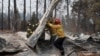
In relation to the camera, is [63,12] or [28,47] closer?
[28,47]

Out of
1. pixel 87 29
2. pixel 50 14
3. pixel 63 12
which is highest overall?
pixel 50 14

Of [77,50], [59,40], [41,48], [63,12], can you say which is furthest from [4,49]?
[63,12]

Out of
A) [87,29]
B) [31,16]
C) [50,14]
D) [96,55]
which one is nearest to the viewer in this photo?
[96,55]

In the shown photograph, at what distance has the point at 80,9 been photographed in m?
35.5

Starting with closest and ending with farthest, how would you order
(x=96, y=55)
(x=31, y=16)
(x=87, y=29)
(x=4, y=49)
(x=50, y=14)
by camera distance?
(x=96, y=55) → (x=4, y=49) → (x=50, y=14) → (x=31, y=16) → (x=87, y=29)

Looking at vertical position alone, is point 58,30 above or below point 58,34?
above

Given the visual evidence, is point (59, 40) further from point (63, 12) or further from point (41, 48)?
point (63, 12)

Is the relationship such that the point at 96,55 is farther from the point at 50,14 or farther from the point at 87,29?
the point at 87,29

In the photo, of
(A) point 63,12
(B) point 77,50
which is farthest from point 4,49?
(A) point 63,12

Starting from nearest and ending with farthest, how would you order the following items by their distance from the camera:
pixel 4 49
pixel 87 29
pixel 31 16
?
pixel 4 49 → pixel 31 16 → pixel 87 29

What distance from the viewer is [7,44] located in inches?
444

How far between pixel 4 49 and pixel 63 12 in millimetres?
23543

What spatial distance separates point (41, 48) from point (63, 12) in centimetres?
2290

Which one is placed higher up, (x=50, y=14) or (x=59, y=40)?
(x=50, y=14)
